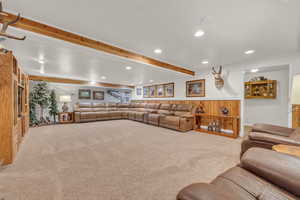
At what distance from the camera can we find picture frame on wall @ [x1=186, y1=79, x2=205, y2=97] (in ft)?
16.8

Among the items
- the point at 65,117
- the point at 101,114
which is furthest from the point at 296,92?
the point at 65,117

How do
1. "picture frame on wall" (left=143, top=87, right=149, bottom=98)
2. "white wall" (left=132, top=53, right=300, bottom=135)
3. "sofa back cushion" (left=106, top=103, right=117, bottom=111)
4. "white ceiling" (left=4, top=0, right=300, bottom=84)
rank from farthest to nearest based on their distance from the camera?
"picture frame on wall" (left=143, top=87, right=149, bottom=98), "sofa back cushion" (left=106, top=103, right=117, bottom=111), "white wall" (left=132, top=53, right=300, bottom=135), "white ceiling" (left=4, top=0, right=300, bottom=84)

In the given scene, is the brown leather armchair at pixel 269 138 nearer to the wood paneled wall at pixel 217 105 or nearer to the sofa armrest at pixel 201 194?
the sofa armrest at pixel 201 194

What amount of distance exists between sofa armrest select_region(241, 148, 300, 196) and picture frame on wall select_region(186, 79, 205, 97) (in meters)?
4.21

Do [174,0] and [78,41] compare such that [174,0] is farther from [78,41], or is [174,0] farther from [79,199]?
[79,199]

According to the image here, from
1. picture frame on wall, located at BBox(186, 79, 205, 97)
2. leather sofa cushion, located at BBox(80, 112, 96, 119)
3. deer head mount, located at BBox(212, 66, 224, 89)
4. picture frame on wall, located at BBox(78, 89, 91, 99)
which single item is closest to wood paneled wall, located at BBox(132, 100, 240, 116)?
picture frame on wall, located at BBox(186, 79, 205, 97)

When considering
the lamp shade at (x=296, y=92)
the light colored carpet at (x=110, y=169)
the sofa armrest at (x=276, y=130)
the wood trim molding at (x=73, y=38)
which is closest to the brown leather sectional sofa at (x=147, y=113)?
the light colored carpet at (x=110, y=169)

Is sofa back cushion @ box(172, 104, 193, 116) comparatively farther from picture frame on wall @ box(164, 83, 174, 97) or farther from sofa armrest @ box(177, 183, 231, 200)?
sofa armrest @ box(177, 183, 231, 200)

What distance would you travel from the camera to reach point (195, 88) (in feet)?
17.7

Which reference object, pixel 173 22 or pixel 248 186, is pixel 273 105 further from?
pixel 248 186

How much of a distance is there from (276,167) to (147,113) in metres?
5.54

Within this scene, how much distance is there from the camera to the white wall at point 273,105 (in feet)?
14.5

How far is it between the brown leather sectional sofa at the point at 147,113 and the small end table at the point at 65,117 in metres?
0.35

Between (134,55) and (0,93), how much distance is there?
274 centimetres
